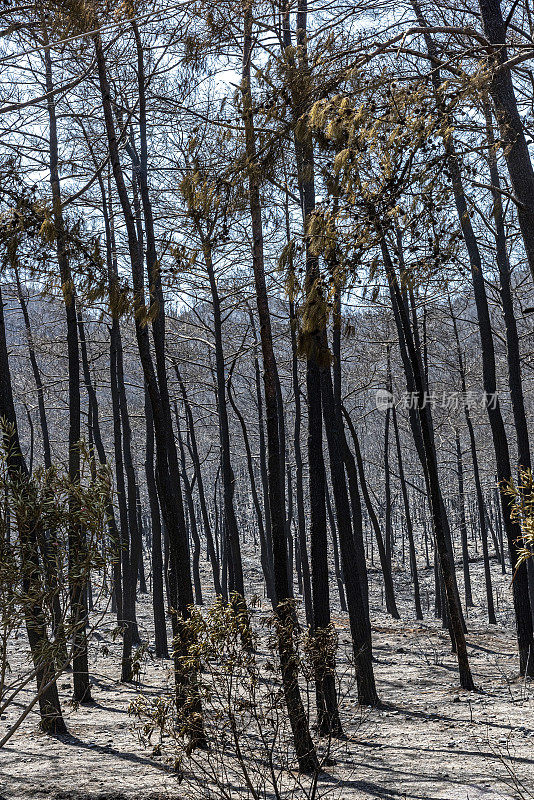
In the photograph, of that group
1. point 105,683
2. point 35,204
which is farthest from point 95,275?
point 105,683

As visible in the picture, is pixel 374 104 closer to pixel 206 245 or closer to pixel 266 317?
pixel 206 245

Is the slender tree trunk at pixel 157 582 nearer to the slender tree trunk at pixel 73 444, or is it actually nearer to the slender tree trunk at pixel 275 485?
the slender tree trunk at pixel 73 444

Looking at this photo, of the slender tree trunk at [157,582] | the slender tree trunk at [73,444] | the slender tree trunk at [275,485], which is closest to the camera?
the slender tree trunk at [73,444]

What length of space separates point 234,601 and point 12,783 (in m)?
3.33

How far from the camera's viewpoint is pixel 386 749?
772cm

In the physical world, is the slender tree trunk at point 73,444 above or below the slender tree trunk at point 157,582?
above

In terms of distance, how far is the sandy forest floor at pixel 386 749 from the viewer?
6.07m

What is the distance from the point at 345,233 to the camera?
441cm
